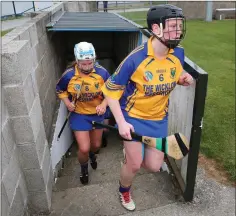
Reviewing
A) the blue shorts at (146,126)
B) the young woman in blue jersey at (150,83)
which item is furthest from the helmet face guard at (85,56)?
the blue shorts at (146,126)

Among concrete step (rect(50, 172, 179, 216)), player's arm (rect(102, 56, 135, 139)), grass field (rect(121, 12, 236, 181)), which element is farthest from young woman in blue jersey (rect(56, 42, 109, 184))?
grass field (rect(121, 12, 236, 181))

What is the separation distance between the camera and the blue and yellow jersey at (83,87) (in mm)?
3789

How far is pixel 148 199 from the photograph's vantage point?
131 inches

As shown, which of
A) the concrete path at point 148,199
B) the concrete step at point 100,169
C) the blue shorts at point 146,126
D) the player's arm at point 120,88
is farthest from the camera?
the concrete step at point 100,169

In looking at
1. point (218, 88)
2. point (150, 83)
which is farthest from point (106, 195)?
point (218, 88)

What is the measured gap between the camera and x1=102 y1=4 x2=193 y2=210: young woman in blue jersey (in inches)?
96.5

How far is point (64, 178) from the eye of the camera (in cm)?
409

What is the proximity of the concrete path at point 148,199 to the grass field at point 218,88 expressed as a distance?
1.78ft

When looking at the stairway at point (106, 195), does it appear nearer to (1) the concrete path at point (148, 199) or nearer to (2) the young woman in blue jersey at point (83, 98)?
(1) the concrete path at point (148, 199)

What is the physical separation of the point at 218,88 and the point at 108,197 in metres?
4.86

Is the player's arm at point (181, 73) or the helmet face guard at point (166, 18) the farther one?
the player's arm at point (181, 73)

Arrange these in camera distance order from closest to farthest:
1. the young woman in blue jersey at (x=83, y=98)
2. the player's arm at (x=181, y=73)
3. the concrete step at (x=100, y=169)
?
the player's arm at (x=181, y=73) → the young woman in blue jersey at (x=83, y=98) → the concrete step at (x=100, y=169)

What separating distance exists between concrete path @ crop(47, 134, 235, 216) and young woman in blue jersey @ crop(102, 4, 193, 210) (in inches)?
21.2

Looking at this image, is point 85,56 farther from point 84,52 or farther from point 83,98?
point 83,98
